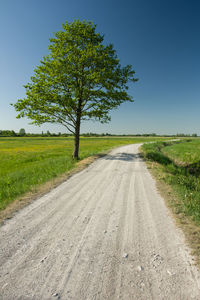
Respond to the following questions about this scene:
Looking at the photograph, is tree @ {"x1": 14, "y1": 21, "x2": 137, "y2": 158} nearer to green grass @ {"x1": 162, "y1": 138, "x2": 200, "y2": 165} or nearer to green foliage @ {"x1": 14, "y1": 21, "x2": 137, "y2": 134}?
green foliage @ {"x1": 14, "y1": 21, "x2": 137, "y2": 134}

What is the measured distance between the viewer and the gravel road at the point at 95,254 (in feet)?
7.29

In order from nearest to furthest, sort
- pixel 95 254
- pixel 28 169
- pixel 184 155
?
1. pixel 95 254
2. pixel 28 169
3. pixel 184 155

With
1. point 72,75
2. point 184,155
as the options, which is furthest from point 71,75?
point 184,155

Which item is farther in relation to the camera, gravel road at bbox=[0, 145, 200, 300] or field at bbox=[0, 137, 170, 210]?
field at bbox=[0, 137, 170, 210]

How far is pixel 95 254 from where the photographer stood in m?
2.96

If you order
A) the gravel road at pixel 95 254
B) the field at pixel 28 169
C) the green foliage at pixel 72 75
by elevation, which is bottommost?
the field at pixel 28 169

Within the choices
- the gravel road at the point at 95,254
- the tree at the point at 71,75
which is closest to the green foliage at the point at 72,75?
the tree at the point at 71,75

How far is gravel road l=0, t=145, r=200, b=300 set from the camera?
7.29ft

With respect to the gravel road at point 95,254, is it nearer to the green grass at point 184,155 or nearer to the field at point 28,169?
the field at point 28,169

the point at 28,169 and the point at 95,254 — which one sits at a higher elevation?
the point at 95,254

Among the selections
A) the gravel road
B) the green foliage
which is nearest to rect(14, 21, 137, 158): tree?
the green foliage

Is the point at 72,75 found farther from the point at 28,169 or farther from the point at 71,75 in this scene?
the point at 28,169

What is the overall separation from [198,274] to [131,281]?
122cm

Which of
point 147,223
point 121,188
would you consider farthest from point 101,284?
point 121,188
